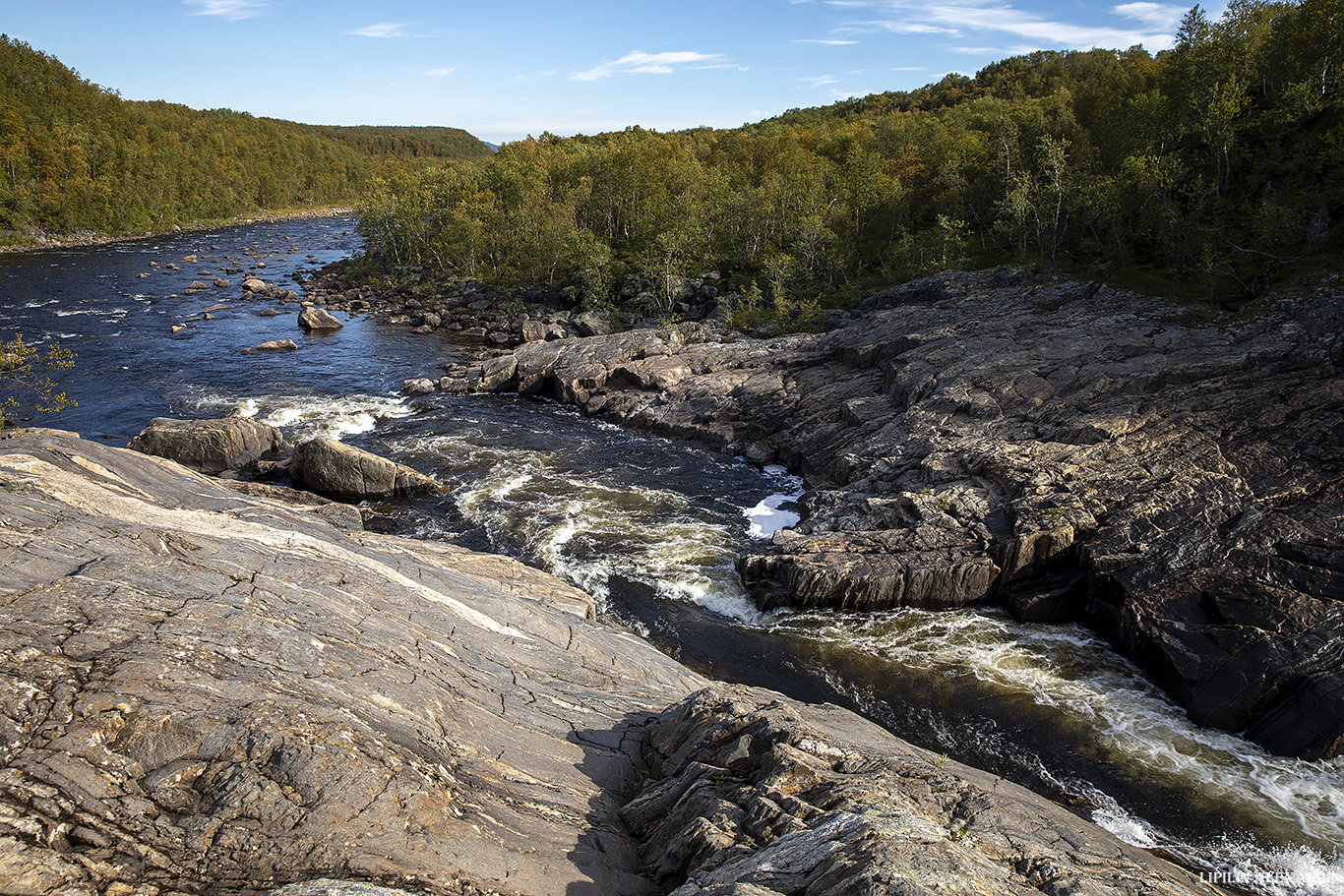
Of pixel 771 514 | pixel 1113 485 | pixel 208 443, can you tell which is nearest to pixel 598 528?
pixel 771 514

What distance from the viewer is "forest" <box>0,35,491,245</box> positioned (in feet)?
348

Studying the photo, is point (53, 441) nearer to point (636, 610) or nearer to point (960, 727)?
point (636, 610)

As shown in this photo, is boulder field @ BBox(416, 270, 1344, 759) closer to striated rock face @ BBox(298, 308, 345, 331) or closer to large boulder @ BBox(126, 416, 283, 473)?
large boulder @ BBox(126, 416, 283, 473)

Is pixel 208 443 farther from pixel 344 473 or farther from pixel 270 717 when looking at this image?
pixel 270 717

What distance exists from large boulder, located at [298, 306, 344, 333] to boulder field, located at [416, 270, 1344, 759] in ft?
138

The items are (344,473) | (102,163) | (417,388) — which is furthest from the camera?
(102,163)

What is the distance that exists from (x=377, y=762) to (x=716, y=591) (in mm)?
17191

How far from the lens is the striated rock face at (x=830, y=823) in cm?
827

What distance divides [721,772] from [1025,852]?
4474 mm

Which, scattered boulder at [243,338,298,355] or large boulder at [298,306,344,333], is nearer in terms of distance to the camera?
scattered boulder at [243,338,298,355]

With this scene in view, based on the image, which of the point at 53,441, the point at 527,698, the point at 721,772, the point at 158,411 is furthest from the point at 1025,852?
the point at 158,411

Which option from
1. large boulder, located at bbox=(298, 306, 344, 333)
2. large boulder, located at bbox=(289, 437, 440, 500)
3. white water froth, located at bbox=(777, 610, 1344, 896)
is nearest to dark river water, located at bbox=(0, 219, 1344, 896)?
white water froth, located at bbox=(777, 610, 1344, 896)

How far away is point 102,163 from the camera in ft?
395

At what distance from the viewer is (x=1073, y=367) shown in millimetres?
32875
